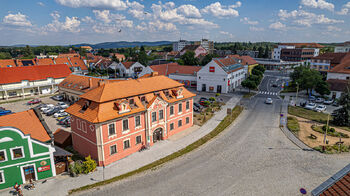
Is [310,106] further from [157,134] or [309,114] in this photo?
[157,134]

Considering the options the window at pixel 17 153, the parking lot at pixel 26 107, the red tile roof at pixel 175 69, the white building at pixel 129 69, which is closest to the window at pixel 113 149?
the window at pixel 17 153

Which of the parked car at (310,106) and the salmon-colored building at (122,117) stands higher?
the salmon-colored building at (122,117)

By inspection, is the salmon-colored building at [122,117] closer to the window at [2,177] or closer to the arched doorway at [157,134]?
the arched doorway at [157,134]

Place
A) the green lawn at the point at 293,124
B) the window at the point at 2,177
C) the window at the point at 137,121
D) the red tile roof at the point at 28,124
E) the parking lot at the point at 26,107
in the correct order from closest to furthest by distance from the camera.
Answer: the window at the point at 2,177 → the red tile roof at the point at 28,124 → the window at the point at 137,121 → the green lawn at the point at 293,124 → the parking lot at the point at 26,107

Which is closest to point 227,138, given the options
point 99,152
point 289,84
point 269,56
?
point 99,152

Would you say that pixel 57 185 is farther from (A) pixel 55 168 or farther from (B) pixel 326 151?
(B) pixel 326 151

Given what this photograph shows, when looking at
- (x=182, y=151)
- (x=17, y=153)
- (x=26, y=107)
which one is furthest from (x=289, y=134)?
(x=26, y=107)

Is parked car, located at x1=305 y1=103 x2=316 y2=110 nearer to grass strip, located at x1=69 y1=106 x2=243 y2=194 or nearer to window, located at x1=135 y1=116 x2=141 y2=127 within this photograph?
grass strip, located at x1=69 y1=106 x2=243 y2=194
